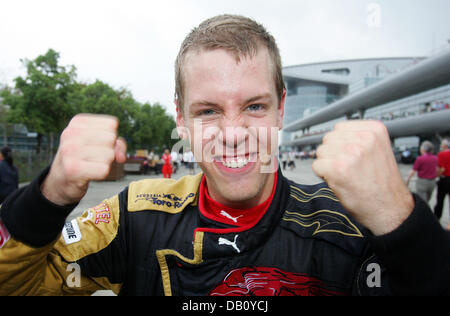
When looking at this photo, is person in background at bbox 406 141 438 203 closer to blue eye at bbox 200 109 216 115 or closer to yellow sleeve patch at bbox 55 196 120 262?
blue eye at bbox 200 109 216 115

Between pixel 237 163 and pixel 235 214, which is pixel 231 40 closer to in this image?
pixel 237 163

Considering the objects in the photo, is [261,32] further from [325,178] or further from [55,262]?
[55,262]

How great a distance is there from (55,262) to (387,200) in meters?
1.53

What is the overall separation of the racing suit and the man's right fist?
0.06 m

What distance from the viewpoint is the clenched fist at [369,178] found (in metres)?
0.90

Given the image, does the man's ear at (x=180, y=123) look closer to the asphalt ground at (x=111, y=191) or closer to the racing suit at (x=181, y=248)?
the racing suit at (x=181, y=248)

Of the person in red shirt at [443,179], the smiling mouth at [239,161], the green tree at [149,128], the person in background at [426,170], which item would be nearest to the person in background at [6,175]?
the smiling mouth at [239,161]

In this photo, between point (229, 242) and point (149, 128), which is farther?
point (149, 128)

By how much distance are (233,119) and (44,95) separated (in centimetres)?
1432

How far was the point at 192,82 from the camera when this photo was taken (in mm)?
1397

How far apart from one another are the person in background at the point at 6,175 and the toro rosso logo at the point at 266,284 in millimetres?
5488

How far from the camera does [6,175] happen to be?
199 inches

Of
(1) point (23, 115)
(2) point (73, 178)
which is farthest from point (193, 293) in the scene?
(1) point (23, 115)

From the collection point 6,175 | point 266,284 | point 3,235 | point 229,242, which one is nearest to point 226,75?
point 229,242
